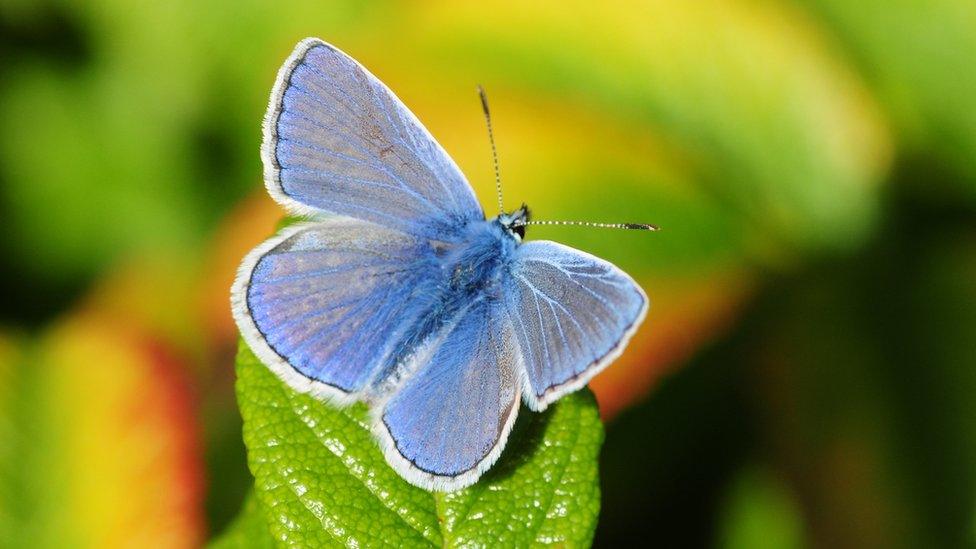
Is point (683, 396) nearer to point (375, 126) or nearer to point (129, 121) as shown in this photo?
point (375, 126)

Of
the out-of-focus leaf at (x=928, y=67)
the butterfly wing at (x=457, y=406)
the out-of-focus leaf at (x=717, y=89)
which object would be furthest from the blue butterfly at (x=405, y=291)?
the out-of-focus leaf at (x=928, y=67)

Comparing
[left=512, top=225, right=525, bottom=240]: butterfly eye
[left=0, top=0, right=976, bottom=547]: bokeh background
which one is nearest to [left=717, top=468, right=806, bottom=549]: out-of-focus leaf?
[left=0, top=0, right=976, bottom=547]: bokeh background

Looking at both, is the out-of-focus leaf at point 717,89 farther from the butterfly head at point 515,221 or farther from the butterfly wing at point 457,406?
the butterfly wing at point 457,406

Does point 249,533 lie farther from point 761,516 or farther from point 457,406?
point 761,516

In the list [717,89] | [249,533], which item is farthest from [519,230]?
[717,89]

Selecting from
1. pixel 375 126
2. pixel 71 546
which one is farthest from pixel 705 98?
pixel 71 546
